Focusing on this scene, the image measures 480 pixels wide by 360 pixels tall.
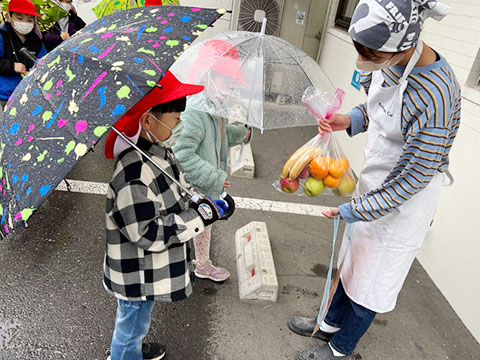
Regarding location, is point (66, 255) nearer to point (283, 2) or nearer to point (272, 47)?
point (272, 47)

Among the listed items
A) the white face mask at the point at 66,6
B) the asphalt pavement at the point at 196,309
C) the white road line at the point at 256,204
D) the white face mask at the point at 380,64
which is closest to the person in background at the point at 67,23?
the white face mask at the point at 66,6

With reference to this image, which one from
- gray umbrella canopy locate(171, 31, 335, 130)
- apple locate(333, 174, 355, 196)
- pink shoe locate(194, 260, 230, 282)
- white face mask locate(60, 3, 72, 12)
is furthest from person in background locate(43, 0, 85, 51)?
apple locate(333, 174, 355, 196)

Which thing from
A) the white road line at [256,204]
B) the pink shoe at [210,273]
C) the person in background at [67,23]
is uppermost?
the person in background at [67,23]

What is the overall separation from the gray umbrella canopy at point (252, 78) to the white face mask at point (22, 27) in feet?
7.95

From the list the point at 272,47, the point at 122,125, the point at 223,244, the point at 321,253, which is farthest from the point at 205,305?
the point at 272,47

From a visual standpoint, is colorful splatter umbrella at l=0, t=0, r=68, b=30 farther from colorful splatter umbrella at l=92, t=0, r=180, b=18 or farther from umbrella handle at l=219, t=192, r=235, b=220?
umbrella handle at l=219, t=192, r=235, b=220

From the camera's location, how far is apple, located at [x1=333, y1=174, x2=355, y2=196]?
2.19 m

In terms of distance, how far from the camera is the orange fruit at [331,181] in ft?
7.00

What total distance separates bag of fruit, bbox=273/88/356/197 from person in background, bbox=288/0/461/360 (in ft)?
0.33

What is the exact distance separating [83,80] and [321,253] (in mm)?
2845

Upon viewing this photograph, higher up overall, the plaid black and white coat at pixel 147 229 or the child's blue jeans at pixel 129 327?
the plaid black and white coat at pixel 147 229

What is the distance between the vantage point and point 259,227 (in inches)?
134

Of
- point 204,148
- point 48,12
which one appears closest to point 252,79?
point 204,148

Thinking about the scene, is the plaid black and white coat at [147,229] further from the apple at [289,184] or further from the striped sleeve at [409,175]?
the striped sleeve at [409,175]
